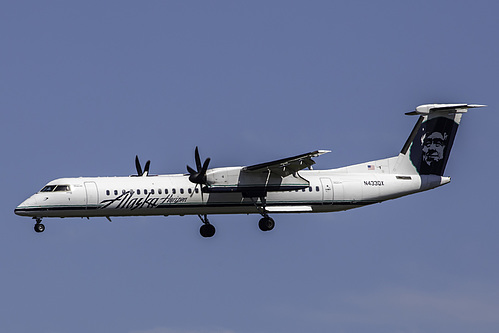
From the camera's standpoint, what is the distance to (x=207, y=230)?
37.0 meters

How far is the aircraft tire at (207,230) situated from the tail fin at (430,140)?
9.30 m

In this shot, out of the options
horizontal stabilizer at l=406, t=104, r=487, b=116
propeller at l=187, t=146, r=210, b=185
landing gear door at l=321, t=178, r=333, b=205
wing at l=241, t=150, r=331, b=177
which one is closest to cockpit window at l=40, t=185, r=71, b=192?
propeller at l=187, t=146, r=210, b=185

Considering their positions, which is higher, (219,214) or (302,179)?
(302,179)

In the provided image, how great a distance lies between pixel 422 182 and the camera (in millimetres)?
37969

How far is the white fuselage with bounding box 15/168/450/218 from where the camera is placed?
1319 inches

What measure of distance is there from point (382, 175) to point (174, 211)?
1021cm

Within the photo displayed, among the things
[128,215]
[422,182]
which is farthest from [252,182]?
[422,182]

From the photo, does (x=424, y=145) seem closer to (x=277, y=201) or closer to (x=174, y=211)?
(x=277, y=201)

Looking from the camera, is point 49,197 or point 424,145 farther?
point 424,145

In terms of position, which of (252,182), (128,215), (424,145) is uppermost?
(424,145)

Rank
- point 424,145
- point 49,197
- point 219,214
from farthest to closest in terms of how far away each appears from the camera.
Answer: point 424,145, point 219,214, point 49,197

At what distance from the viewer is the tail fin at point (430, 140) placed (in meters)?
38.3

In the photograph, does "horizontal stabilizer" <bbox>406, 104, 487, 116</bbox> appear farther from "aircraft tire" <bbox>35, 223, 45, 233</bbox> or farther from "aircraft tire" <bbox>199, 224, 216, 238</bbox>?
"aircraft tire" <bbox>35, 223, 45, 233</bbox>

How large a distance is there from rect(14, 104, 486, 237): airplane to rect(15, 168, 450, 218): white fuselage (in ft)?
0.14
